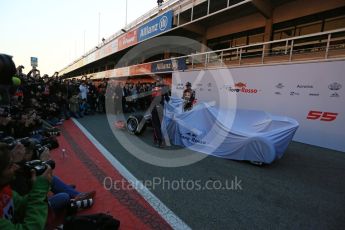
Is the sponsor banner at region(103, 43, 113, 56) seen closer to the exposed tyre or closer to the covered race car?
the exposed tyre

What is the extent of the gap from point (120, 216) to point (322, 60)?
7.49 m

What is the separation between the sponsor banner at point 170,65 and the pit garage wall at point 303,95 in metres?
4.88

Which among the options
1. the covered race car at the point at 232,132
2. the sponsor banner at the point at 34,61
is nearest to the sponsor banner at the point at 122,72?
the sponsor banner at the point at 34,61

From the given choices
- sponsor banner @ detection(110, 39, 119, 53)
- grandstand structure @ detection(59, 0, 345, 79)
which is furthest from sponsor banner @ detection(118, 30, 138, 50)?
sponsor banner @ detection(110, 39, 119, 53)

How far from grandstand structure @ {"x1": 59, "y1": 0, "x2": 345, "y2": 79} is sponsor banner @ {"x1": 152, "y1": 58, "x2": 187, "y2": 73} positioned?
15 centimetres

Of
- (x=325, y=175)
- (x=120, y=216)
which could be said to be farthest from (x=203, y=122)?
(x=120, y=216)

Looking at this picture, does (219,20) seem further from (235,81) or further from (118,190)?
(118,190)

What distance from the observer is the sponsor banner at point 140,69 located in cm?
1970

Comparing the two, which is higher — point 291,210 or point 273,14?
point 273,14

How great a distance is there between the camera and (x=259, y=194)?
360 cm

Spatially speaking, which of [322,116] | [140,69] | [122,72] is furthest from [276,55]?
[122,72]

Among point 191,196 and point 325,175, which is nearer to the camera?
point 191,196

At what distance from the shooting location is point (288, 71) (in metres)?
7.97

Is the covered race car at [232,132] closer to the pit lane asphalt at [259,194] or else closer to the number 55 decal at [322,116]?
the pit lane asphalt at [259,194]
